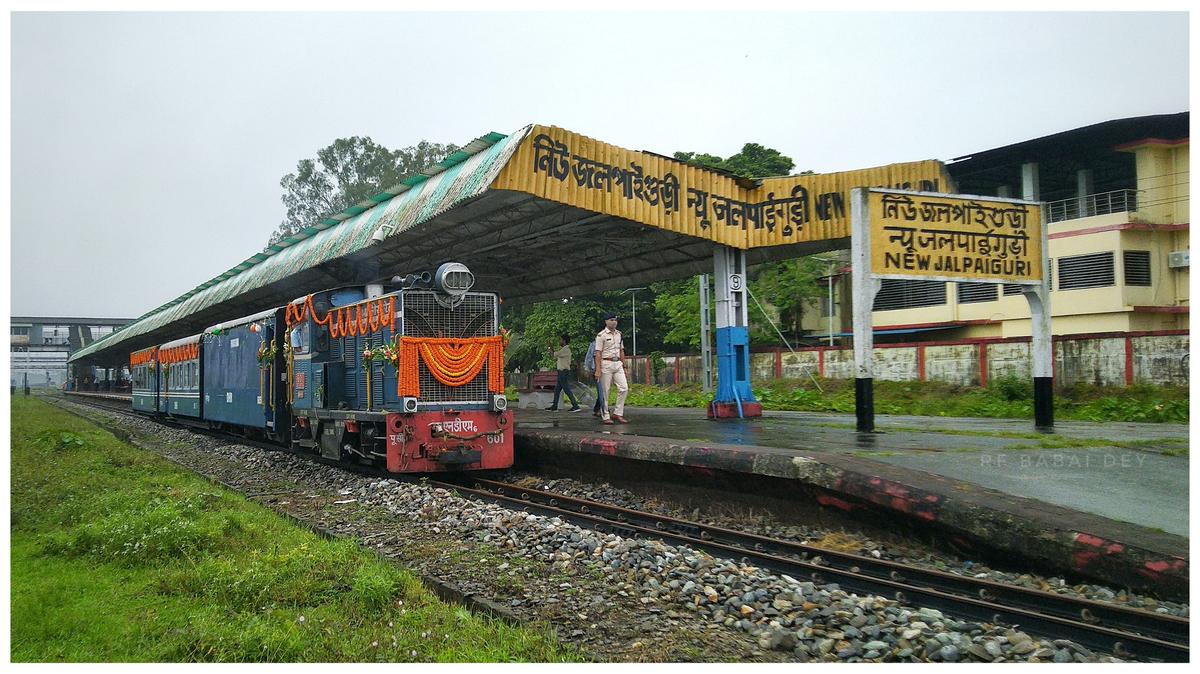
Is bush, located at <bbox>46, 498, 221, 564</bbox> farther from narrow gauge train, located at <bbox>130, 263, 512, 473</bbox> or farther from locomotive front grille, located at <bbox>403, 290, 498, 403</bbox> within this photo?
locomotive front grille, located at <bbox>403, 290, 498, 403</bbox>

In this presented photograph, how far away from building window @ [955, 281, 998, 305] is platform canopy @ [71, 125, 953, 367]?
13.9 meters

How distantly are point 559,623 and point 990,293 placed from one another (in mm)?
26934

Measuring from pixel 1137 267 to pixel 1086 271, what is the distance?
1341mm

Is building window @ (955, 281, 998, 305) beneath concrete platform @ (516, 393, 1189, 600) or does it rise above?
above

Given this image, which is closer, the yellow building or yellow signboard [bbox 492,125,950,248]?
yellow signboard [bbox 492,125,950,248]

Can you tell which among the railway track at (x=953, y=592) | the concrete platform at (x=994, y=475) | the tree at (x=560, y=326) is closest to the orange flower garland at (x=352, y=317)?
the concrete platform at (x=994, y=475)

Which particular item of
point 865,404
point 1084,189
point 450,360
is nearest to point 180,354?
point 450,360

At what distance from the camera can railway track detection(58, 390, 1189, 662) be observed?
4723 mm

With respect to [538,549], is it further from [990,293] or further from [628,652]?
[990,293]

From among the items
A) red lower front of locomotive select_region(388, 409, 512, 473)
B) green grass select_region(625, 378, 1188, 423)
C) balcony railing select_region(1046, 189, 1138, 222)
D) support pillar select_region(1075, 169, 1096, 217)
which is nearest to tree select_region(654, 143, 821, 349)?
green grass select_region(625, 378, 1188, 423)

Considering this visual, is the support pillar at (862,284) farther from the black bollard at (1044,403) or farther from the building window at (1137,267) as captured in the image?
the building window at (1137,267)

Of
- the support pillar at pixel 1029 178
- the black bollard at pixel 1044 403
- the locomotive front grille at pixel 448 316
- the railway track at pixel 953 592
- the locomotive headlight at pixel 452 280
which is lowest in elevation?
the railway track at pixel 953 592

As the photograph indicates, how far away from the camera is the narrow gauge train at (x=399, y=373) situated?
10867 millimetres

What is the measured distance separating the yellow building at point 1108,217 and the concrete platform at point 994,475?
13.9 m
